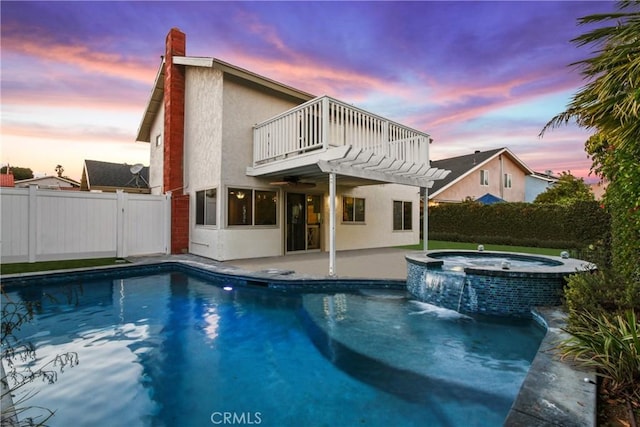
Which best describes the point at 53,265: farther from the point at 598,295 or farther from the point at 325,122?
the point at 598,295

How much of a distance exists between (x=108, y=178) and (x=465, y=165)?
26.2 metres

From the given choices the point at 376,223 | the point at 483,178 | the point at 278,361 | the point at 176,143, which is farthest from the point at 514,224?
the point at 176,143

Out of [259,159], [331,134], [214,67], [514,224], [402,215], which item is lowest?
[514,224]

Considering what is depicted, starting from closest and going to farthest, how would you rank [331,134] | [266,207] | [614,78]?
[614,78]
[331,134]
[266,207]

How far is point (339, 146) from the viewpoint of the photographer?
7.96 metres

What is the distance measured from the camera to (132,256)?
36.4 ft

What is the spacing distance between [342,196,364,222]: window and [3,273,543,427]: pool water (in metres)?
7.13

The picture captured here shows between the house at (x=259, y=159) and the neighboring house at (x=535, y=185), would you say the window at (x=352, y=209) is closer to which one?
the house at (x=259, y=159)

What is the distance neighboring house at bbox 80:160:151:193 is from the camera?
2143 centimetres

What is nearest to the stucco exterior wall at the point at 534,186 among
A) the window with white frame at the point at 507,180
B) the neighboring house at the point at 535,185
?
the neighboring house at the point at 535,185

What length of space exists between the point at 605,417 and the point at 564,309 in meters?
3.27

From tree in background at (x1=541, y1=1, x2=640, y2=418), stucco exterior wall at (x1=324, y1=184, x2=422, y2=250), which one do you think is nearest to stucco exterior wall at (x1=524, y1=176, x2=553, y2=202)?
stucco exterior wall at (x1=324, y1=184, x2=422, y2=250)

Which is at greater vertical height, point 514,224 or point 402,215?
point 402,215

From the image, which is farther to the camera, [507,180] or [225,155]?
[507,180]
